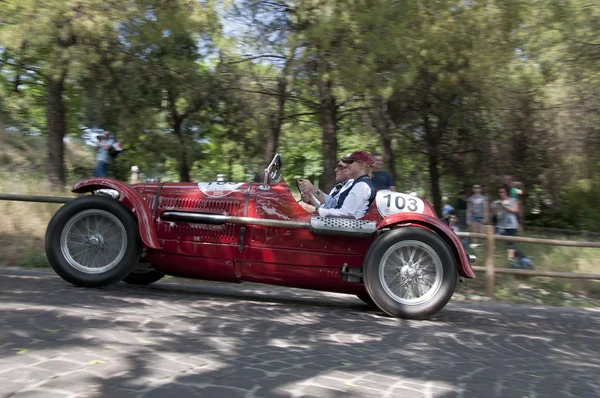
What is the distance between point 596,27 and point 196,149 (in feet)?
35.2

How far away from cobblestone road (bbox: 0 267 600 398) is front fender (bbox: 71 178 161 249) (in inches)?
21.8

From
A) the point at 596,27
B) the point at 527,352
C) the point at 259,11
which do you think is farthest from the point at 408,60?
the point at 527,352

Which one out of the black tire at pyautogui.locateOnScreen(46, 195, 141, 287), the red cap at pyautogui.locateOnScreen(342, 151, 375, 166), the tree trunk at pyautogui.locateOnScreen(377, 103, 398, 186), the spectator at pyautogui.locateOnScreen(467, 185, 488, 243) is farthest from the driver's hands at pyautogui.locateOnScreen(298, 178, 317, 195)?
the tree trunk at pyautogui.locateOnScreen(377, 103, 398, 186)

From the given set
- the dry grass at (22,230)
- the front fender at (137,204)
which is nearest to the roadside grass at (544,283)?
the front fender at (137,204)

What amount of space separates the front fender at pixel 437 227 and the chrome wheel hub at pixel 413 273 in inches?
9.8

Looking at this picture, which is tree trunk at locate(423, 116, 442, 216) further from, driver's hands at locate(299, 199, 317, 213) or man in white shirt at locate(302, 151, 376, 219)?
driver's hands at locate(299, 199, 317, 213)

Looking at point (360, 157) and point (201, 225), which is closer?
point (201, 225)

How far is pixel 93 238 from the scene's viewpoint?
5945mm

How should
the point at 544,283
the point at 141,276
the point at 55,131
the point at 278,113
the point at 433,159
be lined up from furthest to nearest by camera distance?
the point at 433,159, the point at 55,131, the point at 278,113, the point at 544,283, the point at 141,276

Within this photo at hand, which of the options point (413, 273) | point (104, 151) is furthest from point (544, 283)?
point (104, 151)

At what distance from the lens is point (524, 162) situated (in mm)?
18391

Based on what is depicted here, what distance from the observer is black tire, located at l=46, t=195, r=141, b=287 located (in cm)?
579

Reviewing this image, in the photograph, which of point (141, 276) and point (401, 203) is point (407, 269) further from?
point (141, 276)

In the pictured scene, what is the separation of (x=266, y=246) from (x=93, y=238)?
171cm
